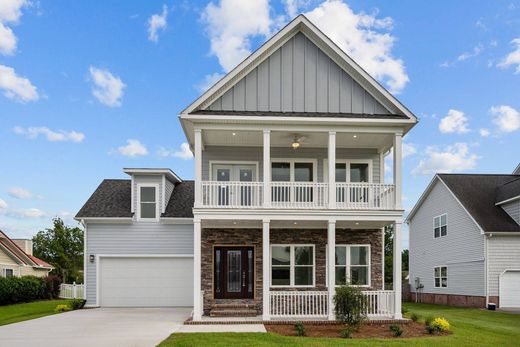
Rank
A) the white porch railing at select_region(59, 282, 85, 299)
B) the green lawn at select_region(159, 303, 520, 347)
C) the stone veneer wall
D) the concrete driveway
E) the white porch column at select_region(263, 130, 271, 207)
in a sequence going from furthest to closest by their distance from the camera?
1. the white porch railing at select_region(59, 282, 85, 299)
2. the stone veneer wall
3. the white porch column at select_region(263, 130, 271, 207)
4. the concrete driveway
5. the green lawn at select_region(159, 303, 520, 347)

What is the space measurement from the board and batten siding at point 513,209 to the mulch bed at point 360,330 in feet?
39.0

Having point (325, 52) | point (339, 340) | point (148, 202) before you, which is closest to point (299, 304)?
point (339, 340)

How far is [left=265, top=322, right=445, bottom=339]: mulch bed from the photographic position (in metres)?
12.8

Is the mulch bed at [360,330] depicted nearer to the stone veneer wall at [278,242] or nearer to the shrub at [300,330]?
the shrub at [300,330]

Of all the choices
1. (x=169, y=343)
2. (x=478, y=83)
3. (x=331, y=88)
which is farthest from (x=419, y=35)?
(x=169, y=343)

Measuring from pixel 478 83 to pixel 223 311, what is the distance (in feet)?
58.5

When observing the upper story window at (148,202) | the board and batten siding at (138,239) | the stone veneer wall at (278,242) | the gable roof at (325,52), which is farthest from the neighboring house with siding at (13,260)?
the gable roof at (325,52)

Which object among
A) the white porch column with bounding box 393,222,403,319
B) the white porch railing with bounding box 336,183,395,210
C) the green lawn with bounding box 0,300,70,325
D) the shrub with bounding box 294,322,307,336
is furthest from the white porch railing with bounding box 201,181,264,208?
the green lawn with bounding box 0,300,70,325

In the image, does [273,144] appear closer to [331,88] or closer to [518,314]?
[331,88]

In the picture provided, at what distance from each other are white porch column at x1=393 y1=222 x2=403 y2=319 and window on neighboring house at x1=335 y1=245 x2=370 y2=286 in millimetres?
2011

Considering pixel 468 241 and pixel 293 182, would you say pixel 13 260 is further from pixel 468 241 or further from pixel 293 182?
pixel 468 241

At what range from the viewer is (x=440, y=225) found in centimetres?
2809

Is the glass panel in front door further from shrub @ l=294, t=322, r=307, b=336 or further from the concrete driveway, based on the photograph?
shrub @ l=294, t=322, r=307, b=336

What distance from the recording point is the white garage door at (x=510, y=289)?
22.5m
